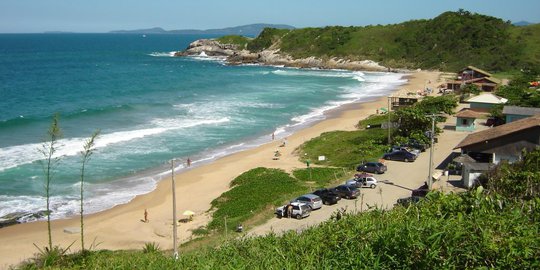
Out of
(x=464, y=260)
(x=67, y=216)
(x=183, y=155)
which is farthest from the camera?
(x=183, y=155)

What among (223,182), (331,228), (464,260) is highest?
(464,260)

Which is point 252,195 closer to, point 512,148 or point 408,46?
point 512,148

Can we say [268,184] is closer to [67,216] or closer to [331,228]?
[67,216]

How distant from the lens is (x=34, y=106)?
61.2 meters

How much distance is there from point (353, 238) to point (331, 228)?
7.96 ft

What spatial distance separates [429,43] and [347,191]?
10542 cm

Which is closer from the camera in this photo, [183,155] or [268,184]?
[268,184]

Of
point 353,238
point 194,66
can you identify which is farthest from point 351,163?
point 194,66

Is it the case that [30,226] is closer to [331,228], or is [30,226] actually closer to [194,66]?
[331,228]

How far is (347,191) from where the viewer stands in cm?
2639

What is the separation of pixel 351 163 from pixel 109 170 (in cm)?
1685

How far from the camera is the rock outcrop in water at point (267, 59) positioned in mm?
120750

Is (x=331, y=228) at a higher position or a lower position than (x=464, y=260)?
lower

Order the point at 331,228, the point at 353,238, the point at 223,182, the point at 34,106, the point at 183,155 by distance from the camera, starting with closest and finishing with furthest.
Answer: the point at 353,238 < the point at 331,228 < the point at 223,182 < the point at 183,155 < the point at 34,106
